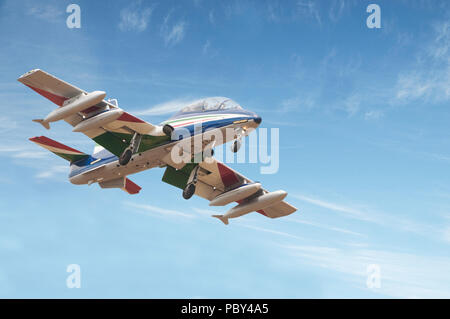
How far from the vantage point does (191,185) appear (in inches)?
1555

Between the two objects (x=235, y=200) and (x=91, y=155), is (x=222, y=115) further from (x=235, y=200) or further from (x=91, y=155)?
(x=91, y=155)

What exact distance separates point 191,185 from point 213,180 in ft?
10.9

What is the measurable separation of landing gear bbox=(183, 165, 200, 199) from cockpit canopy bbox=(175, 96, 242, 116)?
524cm

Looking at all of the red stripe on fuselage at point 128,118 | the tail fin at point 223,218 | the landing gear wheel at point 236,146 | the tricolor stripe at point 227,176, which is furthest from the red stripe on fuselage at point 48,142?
the landing gear wheel at point 236,146

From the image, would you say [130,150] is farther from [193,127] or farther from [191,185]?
[191,185]

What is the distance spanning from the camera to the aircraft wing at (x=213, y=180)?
4091 cm

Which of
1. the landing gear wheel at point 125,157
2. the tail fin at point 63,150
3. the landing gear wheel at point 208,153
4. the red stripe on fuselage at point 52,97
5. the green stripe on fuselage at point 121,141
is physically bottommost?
the landing gear wheel at point 125,157

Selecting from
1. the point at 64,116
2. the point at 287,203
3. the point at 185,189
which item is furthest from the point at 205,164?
the point at 64,116

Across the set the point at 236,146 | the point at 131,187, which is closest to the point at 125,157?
the point at 236,146

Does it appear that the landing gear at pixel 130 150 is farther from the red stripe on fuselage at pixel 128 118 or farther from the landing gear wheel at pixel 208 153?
the landing gear wheel at pixel 208 153

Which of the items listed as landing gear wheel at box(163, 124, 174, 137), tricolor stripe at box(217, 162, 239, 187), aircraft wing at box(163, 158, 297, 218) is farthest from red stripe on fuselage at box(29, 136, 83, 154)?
tricolor stripe at box(217, 162, 239, 187)

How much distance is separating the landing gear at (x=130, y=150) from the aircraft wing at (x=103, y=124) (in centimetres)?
29

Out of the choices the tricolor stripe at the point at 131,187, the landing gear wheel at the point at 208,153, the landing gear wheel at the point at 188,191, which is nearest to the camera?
the landing gear wheel at the point at 208,153

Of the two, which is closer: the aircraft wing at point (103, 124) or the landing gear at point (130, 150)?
the aircraft wing at point (103, 124)
